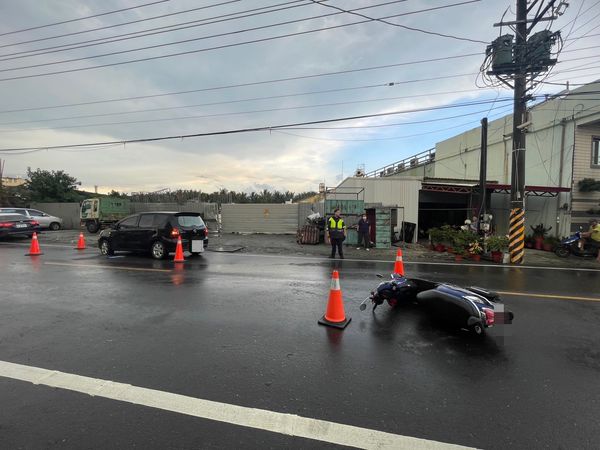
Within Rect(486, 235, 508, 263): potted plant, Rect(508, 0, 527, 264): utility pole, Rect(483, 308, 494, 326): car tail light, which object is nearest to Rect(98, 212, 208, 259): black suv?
Rect(483, 308, 494, 326): car tail light

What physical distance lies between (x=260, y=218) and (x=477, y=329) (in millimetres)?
19473

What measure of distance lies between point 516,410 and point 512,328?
221 cm

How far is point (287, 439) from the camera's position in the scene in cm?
252

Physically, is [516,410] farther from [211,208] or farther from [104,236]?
[211,208]

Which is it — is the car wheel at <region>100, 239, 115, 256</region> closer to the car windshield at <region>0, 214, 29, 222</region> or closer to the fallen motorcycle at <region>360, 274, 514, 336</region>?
the car windshield at <region>0, 214, 29, 222</region>

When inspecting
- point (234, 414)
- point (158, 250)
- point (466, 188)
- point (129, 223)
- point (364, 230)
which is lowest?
point (234, 414)

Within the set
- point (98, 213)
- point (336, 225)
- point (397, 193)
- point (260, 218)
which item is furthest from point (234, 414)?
point (98, 213)

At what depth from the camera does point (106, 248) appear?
1269 centimetres

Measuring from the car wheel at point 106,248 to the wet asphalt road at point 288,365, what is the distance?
17.9ft

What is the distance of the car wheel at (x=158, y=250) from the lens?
38.2 feet

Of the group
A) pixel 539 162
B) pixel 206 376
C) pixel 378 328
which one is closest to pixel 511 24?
pixel 539 162

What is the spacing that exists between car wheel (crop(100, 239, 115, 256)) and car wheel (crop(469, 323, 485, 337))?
465 inches

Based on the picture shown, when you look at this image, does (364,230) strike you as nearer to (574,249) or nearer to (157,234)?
(574,249)

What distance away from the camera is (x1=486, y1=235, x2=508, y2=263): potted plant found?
12.8 m
